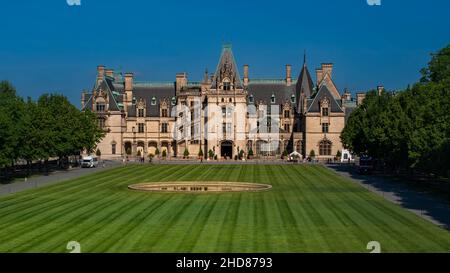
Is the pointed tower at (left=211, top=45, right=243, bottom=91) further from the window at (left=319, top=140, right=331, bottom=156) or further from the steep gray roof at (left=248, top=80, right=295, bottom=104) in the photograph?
the window at (left=319, top=140, right=331, bottom=156)

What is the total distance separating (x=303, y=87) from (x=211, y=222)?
105 metres

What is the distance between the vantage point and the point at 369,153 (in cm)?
8575

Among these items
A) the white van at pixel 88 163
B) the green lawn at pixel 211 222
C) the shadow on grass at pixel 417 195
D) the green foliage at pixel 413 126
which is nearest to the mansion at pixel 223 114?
the green foliage at pixel 413 126

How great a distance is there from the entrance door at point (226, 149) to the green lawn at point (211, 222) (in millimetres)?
73088

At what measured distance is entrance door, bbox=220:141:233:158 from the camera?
129500 millimetres

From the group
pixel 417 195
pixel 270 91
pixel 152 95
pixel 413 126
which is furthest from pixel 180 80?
pixel 417 195

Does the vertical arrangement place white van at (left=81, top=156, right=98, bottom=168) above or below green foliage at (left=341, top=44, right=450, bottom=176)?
below

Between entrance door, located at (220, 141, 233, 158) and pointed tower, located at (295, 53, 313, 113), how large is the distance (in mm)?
18113

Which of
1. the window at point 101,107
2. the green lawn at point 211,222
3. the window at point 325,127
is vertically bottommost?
the green lawn at point 211,222

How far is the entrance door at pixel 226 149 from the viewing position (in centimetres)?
12950

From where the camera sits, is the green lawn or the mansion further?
the mansion

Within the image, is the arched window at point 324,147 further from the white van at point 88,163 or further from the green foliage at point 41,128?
the white van at point 88,163

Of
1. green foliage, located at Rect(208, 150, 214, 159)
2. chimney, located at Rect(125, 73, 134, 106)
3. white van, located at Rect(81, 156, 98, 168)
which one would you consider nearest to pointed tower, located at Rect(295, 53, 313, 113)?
green foliage, located at Rect(208, 150, 214, 159)
